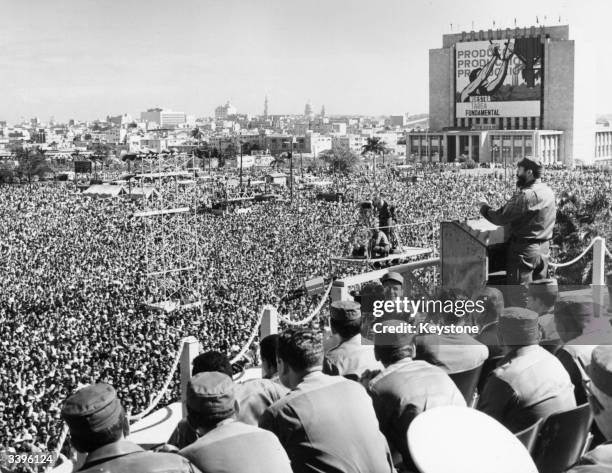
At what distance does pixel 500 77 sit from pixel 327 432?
9135cm

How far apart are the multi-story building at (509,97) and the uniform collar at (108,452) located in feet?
291

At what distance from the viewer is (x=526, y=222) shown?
634cm

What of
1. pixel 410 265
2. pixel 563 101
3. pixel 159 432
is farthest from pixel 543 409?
pixel 563 101

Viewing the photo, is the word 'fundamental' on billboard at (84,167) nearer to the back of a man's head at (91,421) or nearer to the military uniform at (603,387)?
the back of a man's head at (91,421)

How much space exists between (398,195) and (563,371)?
40.3 metres

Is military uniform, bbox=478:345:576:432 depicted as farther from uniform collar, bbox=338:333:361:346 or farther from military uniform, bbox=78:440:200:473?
military uniform, bbox=78:440:200:473

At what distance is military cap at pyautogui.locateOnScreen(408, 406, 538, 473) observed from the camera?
2373 mm

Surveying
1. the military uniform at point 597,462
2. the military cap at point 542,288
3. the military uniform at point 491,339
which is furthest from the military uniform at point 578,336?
the military uniform at point 597,462

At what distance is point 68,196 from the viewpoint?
50.9 m

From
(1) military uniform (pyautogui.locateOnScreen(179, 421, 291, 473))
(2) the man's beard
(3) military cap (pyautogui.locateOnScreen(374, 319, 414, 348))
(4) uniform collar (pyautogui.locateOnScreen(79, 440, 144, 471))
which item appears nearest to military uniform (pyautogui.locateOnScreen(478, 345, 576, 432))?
(3) military cap (pyautogui.locateOnScreen(374, 319, 414, 348))

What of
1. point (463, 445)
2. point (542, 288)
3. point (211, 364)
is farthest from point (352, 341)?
point (542, 288)

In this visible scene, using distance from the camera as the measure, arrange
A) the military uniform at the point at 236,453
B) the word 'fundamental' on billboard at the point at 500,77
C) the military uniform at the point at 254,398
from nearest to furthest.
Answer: the military uniform at the point at 236,453
the military uniform at the point at 254,398
the word 'fundamental' on billboard at the point at 500,77

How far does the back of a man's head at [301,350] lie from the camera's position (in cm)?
331

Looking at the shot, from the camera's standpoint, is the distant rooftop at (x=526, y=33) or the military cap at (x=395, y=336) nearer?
→ the military cap at (x=395, y=336)
